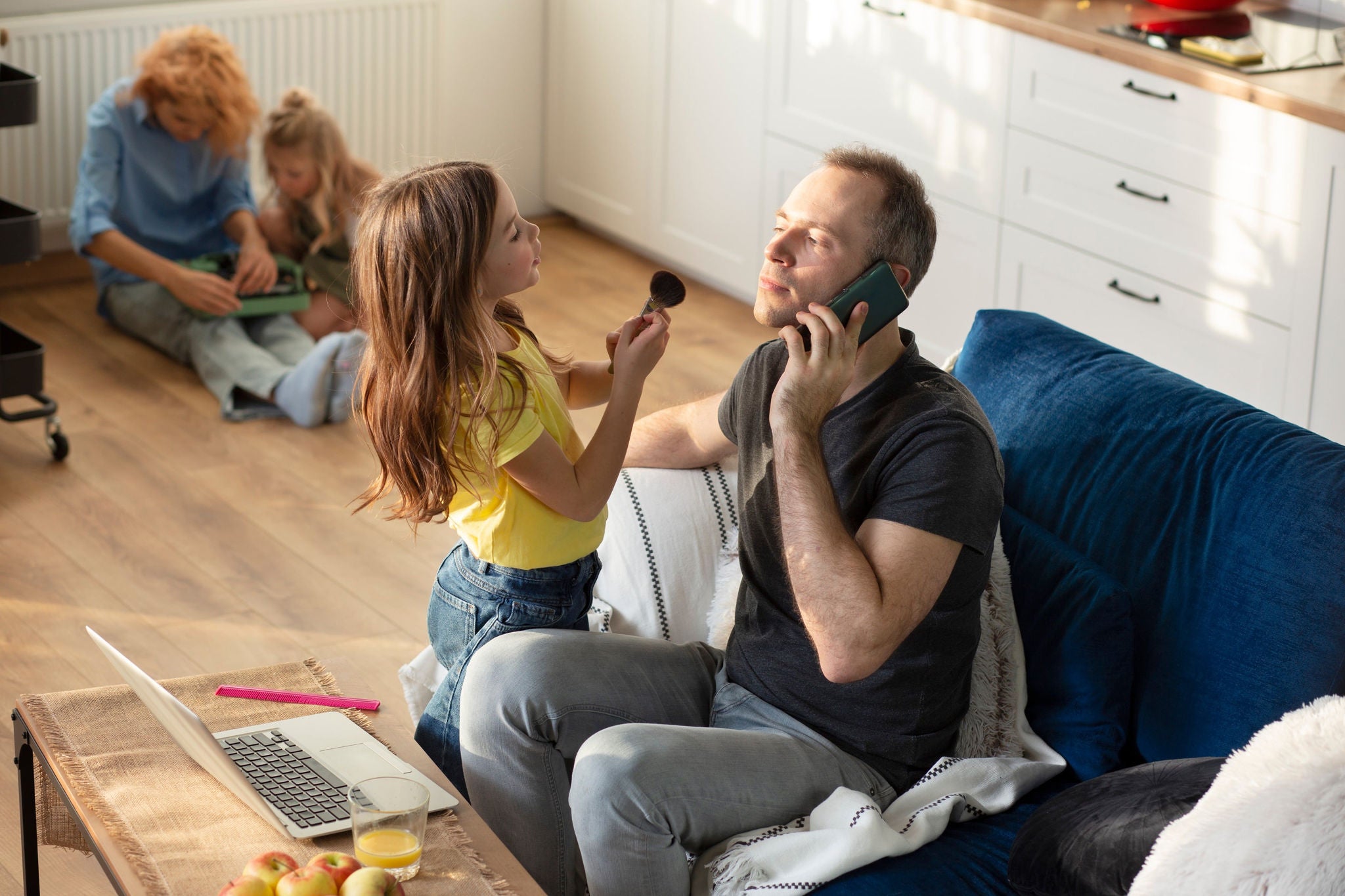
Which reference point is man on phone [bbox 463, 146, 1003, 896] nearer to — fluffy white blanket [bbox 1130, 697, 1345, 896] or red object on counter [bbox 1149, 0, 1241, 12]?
fluffy white blanket [bbox 1130, 697, 1345, 896]

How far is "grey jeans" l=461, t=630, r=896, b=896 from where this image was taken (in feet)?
5.55

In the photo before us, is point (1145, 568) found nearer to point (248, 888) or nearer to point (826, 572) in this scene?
point (826, 572)

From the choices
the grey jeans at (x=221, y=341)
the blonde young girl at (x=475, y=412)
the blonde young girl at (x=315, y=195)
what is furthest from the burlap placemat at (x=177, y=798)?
the blonde young girl at (x=315, y=195)

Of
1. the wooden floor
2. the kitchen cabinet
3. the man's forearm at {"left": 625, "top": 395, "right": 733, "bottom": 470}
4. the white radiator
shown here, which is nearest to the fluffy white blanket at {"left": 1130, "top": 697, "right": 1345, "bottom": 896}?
the man's forearm at {"left": 625, "top": 395, "right": 733, "bottom": 470}

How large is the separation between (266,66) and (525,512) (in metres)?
3.26

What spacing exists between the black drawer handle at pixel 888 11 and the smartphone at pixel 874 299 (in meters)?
2.32

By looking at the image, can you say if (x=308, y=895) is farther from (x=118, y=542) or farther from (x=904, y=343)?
(x=118, y=542)

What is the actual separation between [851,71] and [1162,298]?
3.66ft

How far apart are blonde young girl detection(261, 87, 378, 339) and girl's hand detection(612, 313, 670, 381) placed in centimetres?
233

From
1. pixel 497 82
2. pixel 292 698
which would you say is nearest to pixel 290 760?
pixel 292 698

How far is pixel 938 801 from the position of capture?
5.75 feet

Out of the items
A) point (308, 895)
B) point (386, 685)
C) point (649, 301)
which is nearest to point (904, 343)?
point (649, 301)

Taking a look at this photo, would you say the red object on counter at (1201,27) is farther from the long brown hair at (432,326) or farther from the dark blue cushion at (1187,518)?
the long brown hair at (432,326)

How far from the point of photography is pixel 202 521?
332 cm
